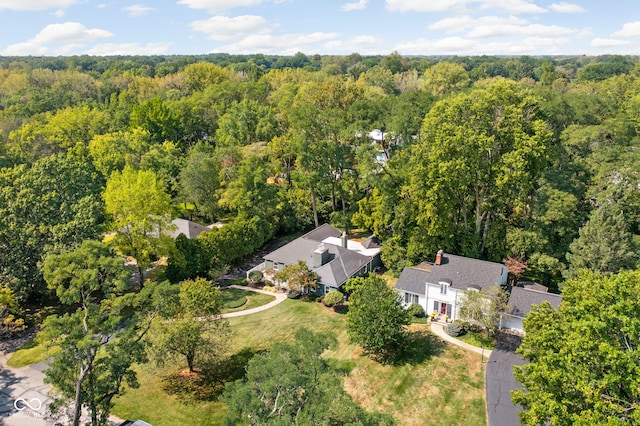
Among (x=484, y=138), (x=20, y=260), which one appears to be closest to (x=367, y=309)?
(x=484, y=138)

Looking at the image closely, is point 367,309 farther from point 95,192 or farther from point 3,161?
point 3,161

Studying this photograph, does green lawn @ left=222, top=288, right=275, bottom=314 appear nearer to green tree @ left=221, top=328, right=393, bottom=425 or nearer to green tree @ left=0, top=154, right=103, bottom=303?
green tree @ left=0, top=154, right=103, bottom=303

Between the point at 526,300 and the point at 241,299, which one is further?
the point at 241,299

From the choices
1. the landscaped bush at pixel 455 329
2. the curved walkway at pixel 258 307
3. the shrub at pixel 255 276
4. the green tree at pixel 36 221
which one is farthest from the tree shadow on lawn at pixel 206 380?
the landscaped bush at pixel 455 329

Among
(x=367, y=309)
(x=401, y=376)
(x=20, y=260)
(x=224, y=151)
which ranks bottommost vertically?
(x=401, y=376)

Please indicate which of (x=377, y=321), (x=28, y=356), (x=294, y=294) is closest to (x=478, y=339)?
(x=377, y=321)

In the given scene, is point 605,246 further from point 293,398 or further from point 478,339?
point 293,398
